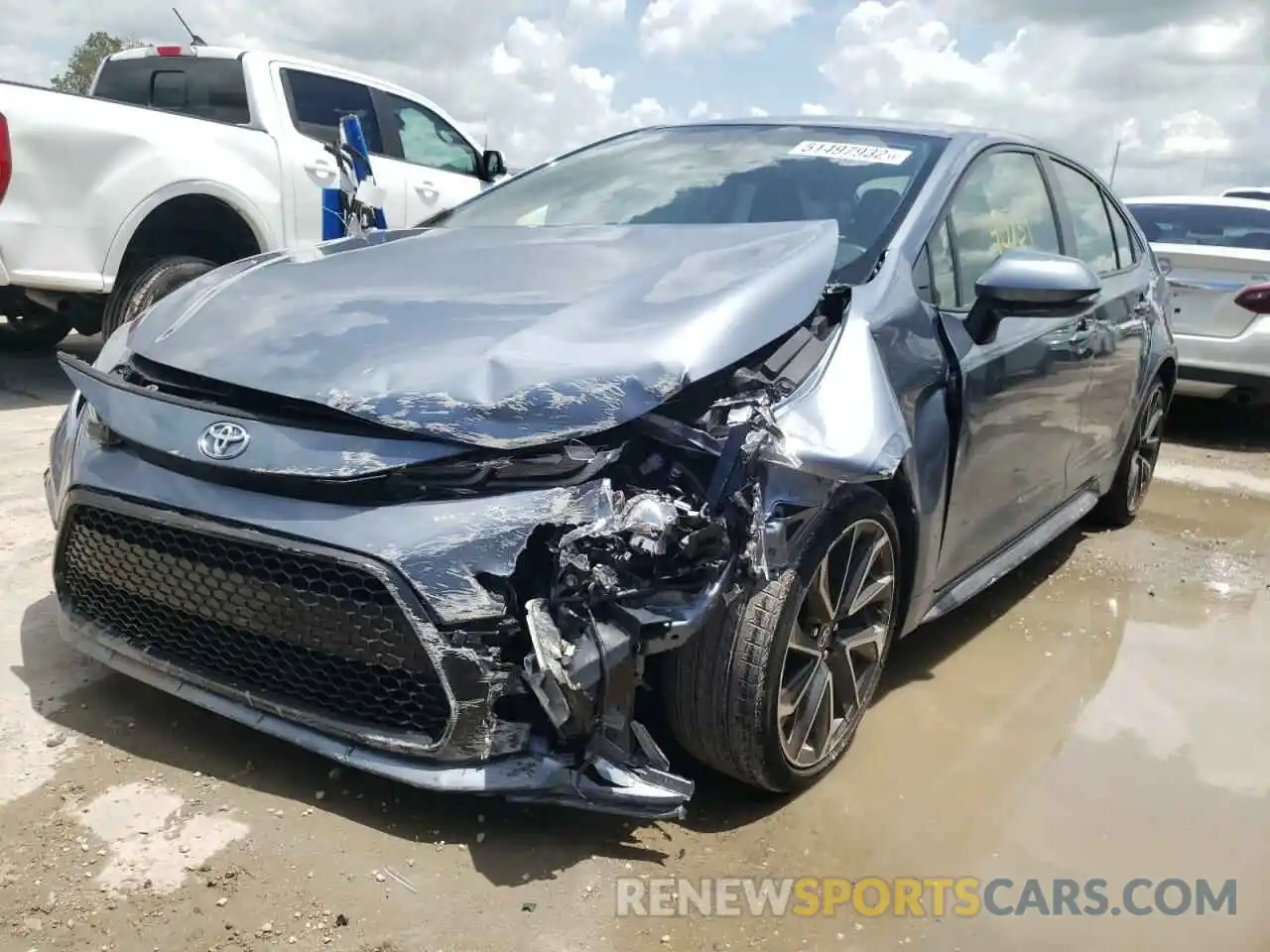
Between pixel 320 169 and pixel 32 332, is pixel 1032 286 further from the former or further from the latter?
pixel 32 332

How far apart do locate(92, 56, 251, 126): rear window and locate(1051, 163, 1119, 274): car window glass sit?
15.4ft

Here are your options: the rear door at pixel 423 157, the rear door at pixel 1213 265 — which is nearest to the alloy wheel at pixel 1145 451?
the rear door at pixel 1213 265

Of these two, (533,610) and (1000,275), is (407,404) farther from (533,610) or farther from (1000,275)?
(1000,275)

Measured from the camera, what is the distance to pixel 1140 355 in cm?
453

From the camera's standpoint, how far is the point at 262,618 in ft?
7.24

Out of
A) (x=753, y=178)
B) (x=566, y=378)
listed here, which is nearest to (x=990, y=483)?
(x=753, y=178)

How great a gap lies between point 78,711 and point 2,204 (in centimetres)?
340

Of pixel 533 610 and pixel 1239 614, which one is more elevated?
pixel 533 610

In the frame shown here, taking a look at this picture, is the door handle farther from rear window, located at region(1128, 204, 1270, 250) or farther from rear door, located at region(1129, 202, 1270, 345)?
rear window, located at region(1128, 204, 1270, 250)

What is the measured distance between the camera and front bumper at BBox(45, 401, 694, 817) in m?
2.05

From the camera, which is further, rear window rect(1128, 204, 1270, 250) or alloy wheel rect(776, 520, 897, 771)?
rear window rect(1128, 204, 1270, 250)

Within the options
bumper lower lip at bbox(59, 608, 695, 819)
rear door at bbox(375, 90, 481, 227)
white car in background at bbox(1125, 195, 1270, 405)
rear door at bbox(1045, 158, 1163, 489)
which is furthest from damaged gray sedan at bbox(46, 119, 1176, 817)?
white car in background at bbox(1125, 195, 1270, 405)

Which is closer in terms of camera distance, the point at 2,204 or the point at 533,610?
the point at 533,610

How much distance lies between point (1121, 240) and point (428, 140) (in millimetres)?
4843
